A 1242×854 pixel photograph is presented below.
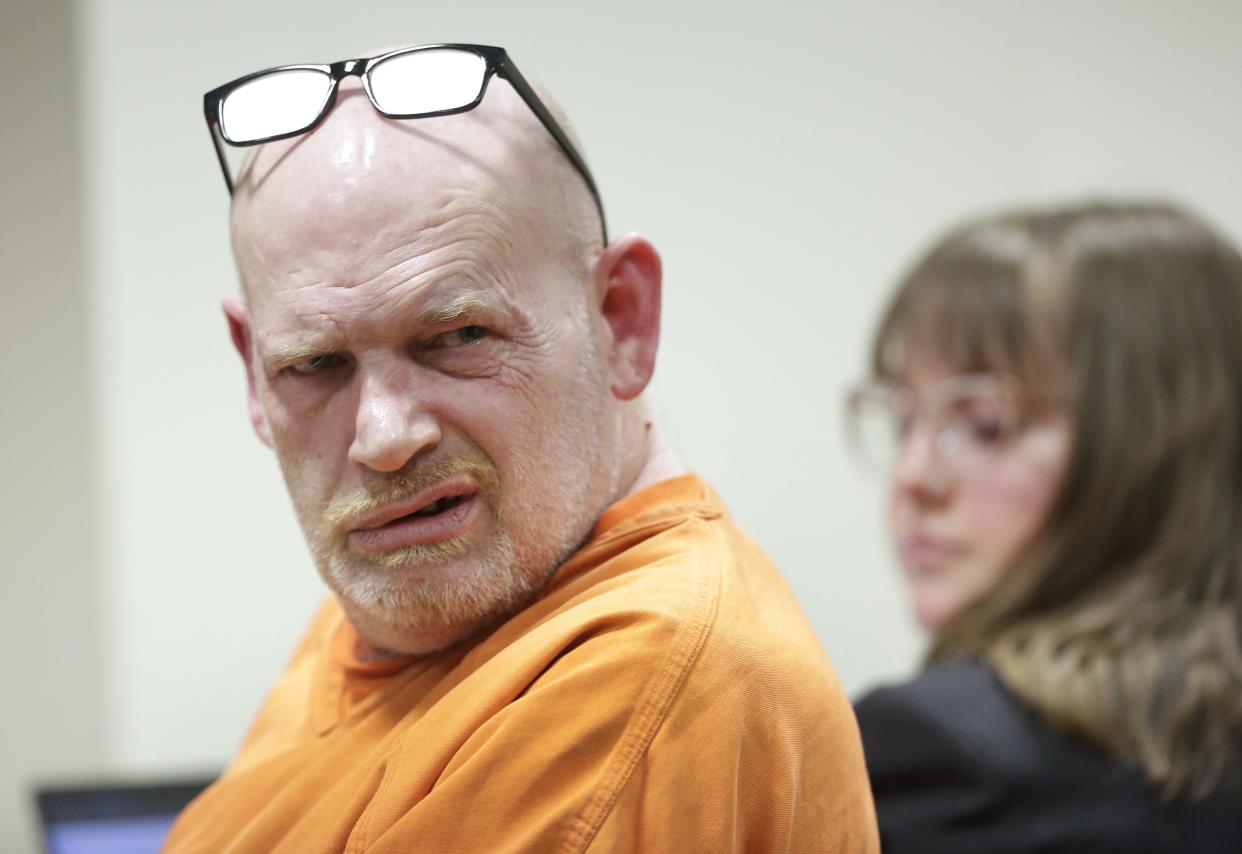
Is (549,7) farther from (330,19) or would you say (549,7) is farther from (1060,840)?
(1060,840)

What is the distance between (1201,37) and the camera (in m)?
2.53

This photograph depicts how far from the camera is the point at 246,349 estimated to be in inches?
37.0

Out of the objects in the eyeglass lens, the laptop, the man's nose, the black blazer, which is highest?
the eyeglass lens

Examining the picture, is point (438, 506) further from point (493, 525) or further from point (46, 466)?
point (46, 466)

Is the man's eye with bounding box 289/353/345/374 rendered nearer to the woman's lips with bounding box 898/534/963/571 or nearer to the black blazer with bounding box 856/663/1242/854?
the black blazer with bounding box 856/663/1242/854

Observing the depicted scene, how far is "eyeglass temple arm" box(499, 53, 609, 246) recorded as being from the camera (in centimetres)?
82

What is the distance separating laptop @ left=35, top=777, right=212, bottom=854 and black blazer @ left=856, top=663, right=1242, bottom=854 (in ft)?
2.36

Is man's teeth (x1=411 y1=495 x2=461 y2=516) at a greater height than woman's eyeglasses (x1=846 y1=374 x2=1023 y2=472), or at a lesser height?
greater

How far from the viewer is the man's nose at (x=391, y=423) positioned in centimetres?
76

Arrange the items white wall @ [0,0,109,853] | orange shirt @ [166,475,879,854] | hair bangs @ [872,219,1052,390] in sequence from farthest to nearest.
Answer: white wall @ [0,0,109,853] < hair bangs @ [872,219,1052,390] < orange shirt @ [166,475,879,854]

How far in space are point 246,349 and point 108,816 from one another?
1.84 ft

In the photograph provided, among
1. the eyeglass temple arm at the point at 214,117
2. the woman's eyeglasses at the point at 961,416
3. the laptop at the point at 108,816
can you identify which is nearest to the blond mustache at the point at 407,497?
the eyeglass temple arm at the point at 214,117

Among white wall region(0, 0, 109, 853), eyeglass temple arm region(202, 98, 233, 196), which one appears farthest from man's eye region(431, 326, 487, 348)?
white wall region(0, 0, 109, 853)

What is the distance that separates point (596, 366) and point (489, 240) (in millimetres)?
119
